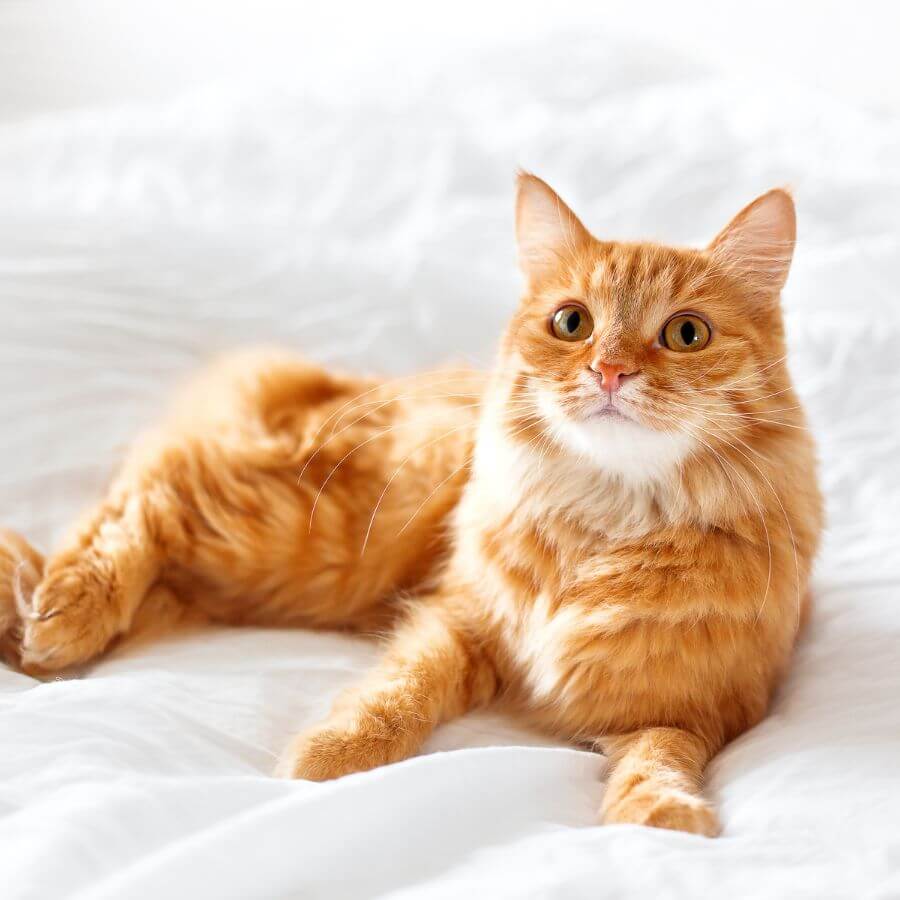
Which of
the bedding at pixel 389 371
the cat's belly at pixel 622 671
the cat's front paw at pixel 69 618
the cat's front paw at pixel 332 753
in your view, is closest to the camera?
the bedding at pixel 389 371

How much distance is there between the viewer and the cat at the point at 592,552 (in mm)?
1596

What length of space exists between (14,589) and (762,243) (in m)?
1.36

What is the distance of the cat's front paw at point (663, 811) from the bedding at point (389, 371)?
32mm

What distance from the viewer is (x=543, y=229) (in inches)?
73.9

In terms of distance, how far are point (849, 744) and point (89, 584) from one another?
1.23m

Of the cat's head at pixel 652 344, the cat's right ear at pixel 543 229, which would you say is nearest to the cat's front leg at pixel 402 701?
the cat's head at pixel 652 344

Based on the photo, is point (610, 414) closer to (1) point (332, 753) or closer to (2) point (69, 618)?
(1) point (332, 753)

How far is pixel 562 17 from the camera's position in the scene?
145 inches

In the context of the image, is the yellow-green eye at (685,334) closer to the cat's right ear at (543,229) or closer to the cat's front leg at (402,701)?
the cat's right ear at (543,229)

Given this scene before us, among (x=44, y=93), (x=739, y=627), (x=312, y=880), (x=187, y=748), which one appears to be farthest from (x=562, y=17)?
(x=312, y=880)

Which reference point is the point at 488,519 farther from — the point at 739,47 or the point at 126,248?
the point at 739,47

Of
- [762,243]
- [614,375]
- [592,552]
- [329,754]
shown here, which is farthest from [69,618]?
[762,243]

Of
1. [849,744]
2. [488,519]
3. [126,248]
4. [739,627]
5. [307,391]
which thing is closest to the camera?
[849,744]

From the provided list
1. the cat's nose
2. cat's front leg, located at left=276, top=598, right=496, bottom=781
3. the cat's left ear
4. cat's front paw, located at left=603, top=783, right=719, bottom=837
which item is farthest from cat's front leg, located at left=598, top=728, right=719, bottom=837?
the cat's left ear
